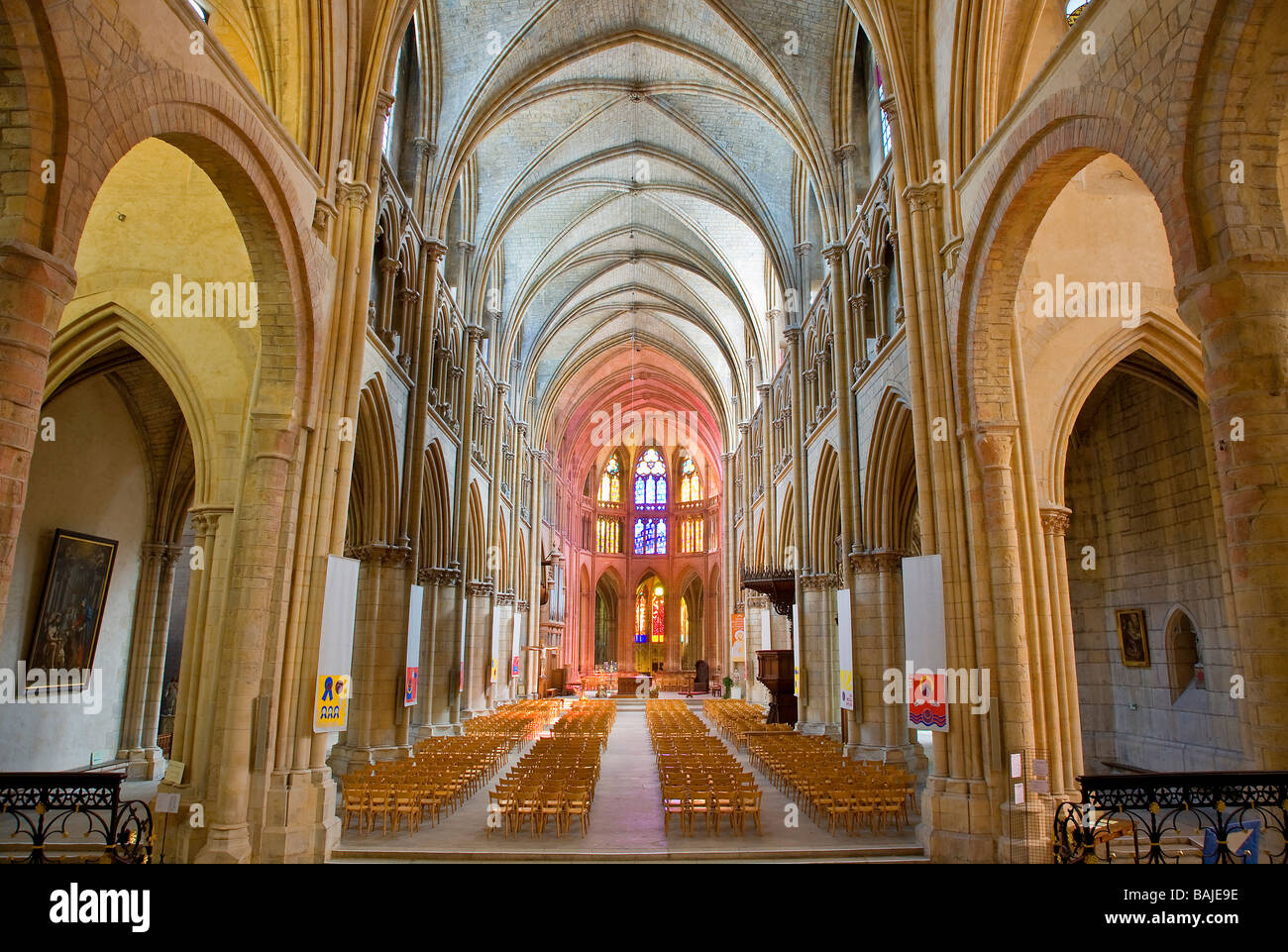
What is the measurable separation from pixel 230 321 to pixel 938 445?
10.3m

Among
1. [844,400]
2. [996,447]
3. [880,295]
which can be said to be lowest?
[996,447]

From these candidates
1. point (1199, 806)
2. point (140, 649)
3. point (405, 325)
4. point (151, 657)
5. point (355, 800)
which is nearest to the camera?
point (1199, 806)

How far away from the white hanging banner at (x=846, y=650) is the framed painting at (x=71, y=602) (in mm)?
14503

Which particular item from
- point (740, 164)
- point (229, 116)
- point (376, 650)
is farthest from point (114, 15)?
point (740, 164)

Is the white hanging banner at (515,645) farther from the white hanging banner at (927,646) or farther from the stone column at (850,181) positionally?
the white hanging banner at (927,646)

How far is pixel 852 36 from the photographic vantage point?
17.6 meters

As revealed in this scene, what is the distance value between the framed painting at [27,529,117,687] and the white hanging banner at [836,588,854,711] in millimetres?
14503

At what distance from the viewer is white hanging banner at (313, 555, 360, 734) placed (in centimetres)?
1048

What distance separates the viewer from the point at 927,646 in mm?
10492

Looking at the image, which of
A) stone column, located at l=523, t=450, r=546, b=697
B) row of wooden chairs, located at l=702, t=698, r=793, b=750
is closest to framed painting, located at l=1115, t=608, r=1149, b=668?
row of wooden chairs, located at l=702, t=698, r=793, b=750

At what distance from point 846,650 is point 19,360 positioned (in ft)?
47.9

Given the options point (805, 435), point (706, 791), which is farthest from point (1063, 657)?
point (805, 435)

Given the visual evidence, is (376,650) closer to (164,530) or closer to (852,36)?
(164,530)

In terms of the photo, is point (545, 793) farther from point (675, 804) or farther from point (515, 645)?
point (515, 645)
